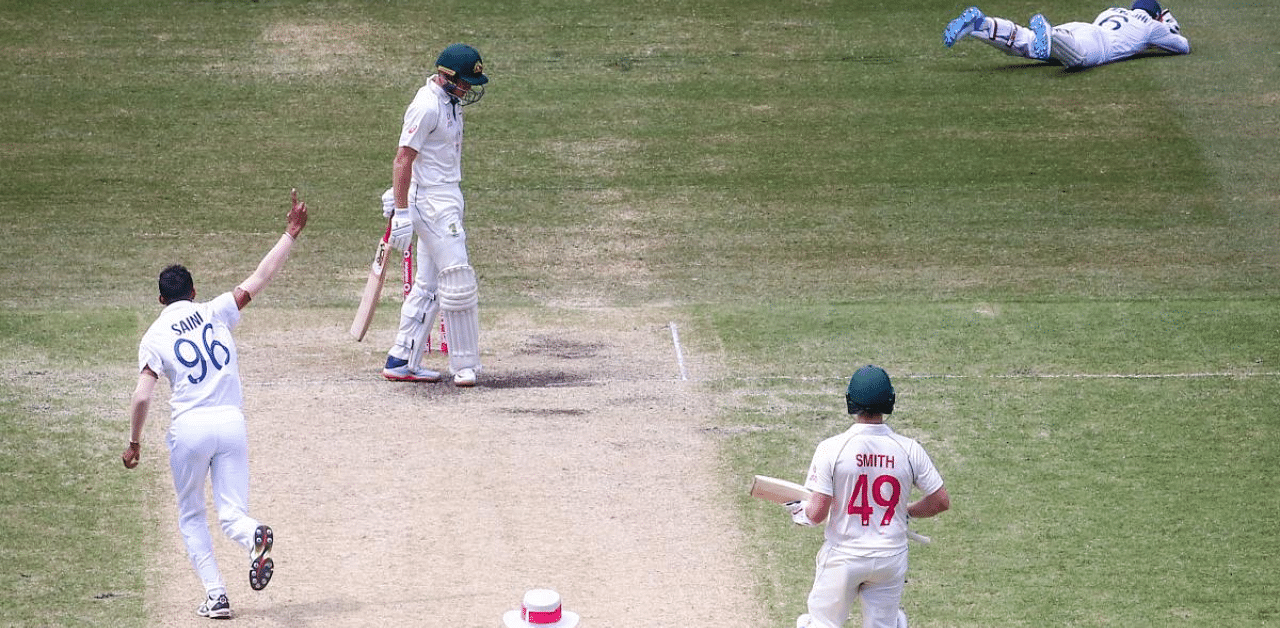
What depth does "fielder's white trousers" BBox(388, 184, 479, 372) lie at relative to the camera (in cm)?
1200

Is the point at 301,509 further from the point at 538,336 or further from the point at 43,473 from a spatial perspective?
the point at 538,336

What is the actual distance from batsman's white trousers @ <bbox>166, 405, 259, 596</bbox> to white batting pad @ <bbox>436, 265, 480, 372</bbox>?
3.50 metres

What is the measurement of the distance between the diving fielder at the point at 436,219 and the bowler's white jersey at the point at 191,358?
3.26 meters

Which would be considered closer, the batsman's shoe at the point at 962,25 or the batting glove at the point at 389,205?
the batting glove at the point at 389,205

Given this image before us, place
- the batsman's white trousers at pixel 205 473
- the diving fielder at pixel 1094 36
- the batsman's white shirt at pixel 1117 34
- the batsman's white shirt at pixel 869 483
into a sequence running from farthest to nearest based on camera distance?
the batsman's white shirt at pixel 1117 34 < the diving fielder at pixel 1094 36 < the batsman's white trousers at pixel 205 473 < the batsman's white shirt at pixel 869 483

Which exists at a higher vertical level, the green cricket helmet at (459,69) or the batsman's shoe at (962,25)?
the green cricket helmet at (459,69)

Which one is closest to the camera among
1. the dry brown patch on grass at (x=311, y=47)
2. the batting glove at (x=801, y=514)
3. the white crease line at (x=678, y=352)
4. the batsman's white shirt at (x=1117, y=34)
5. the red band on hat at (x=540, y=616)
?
the red band on hat at (x=540, y=616)

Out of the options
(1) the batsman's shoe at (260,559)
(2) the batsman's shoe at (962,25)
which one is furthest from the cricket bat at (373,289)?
(2) the batsman's shoe at (962,25)

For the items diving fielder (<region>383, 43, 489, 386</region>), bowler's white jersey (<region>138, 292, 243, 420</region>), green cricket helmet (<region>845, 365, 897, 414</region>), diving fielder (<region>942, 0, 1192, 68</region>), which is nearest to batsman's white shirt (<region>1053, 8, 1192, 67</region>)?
diving fielder (<region>942, 0, 1192, 68</region>)

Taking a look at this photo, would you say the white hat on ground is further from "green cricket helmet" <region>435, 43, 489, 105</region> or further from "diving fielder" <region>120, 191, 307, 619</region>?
"green cricket helmet" <region>435, 43, 489, 105</region>

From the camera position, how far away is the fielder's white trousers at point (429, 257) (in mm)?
12000

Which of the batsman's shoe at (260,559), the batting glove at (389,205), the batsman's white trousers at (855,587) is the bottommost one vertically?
the batsman's shoe at (260,559)

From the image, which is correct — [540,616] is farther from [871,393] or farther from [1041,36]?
[1041,36]

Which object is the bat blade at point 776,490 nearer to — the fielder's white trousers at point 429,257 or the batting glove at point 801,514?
the batting glove at point 801,514
